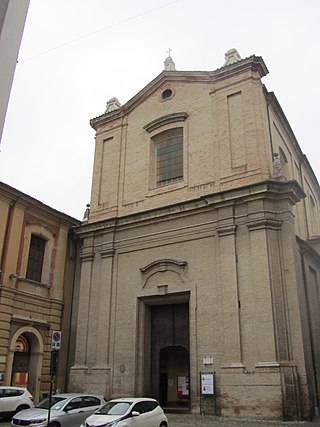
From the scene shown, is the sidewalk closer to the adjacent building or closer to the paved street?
the paved street

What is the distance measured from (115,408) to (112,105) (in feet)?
60.7

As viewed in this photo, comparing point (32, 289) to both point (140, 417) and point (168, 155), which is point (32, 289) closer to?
point (168, 155)

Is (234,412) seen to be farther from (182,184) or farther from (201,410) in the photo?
(182,184)

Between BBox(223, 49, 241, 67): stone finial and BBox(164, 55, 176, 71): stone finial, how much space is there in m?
3.64

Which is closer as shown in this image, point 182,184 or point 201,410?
point 201,410

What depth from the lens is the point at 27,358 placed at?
20797 millimetres

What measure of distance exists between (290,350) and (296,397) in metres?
1.59

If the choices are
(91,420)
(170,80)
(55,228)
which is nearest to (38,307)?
(55,228)

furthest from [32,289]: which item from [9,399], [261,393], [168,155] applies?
[261,393]

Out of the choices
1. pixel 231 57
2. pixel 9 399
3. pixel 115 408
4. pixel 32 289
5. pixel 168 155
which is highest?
pixel 231 57

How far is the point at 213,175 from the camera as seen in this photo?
20875mm

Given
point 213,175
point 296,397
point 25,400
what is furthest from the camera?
point 213,175

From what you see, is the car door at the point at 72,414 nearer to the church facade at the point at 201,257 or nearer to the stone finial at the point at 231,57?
the church facade at the point at 201,257

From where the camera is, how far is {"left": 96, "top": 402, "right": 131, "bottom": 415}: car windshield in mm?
12442
